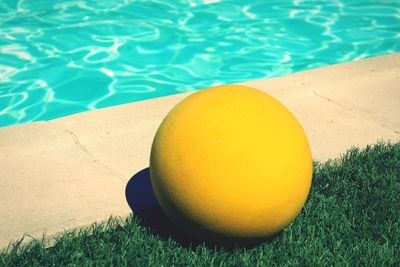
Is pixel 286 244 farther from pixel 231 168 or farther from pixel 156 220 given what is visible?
pixel 156 220

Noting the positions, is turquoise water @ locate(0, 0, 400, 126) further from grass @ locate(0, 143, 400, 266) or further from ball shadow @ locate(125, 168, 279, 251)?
grass @ locate(0, 143, 400, 266)

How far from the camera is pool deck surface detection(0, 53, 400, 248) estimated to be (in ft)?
13.2

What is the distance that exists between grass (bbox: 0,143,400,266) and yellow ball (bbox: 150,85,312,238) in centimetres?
22

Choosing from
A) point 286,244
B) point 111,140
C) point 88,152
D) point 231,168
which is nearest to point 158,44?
point 111,140

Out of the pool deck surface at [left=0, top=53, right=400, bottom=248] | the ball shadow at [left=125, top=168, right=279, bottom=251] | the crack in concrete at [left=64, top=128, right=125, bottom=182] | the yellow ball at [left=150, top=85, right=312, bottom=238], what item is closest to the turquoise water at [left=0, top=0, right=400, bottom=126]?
the pool deck surface at [left=0, top=53, right=400, bottom=248]

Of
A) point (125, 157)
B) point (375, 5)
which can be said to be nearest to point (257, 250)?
point (125, 157)

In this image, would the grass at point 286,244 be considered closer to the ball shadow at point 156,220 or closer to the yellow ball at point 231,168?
the ball shadow at point 156,220

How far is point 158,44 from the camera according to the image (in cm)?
960

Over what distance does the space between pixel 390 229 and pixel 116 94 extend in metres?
4.97

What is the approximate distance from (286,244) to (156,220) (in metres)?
0.97

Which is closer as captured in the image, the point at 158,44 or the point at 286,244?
the point at 286,244

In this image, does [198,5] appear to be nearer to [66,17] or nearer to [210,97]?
[66,17]

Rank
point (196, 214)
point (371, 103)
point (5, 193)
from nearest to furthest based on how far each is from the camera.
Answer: point (196, 214) < point (5, 193) < point (371, 103)

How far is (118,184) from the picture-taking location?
172 inches
